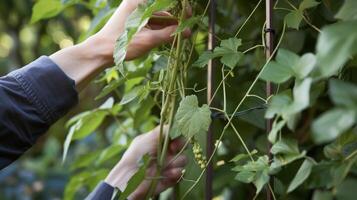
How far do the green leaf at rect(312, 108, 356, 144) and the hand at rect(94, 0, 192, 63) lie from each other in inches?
15.5

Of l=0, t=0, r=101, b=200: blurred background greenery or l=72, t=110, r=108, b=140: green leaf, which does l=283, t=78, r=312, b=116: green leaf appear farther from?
l=0, t=0, r=101, b=200: blurred background greenery

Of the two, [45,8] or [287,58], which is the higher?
[287,58]

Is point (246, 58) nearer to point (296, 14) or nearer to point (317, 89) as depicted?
point (296, 14)

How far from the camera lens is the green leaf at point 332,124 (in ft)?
1.43

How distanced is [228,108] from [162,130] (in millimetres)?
120

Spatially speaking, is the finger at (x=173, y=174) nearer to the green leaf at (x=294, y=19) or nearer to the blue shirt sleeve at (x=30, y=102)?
the blue shirt sleeve at (x=30, y=102)

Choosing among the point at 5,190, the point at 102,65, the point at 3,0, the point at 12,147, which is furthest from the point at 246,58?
the point at 5,190

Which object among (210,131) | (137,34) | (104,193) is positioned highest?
(137,34)

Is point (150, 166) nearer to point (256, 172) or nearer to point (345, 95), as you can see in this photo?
point (256, 172)

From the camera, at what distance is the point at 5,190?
3012mm

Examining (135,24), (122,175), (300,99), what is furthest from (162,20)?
(300,99)

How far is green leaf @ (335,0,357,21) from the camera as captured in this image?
1.69 feet

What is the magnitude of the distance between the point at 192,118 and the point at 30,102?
0.70ft

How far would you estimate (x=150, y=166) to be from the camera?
90 cm
